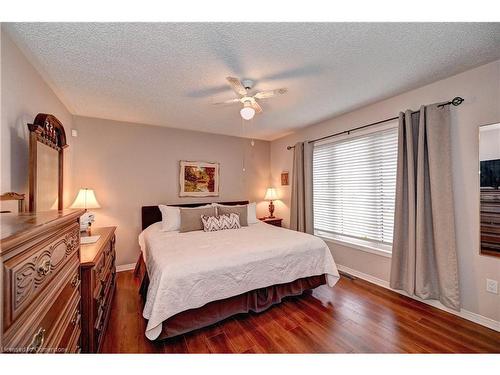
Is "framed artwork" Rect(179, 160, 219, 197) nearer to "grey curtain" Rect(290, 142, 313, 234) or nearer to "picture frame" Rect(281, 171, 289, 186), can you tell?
"picture frame" Rect(281, 171, 289, 186)

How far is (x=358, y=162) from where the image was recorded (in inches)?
114

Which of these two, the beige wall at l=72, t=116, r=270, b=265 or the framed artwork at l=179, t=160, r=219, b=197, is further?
the framed artwork at l=179, t=160, r=219, b=197

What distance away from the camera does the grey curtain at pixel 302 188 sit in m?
3.54

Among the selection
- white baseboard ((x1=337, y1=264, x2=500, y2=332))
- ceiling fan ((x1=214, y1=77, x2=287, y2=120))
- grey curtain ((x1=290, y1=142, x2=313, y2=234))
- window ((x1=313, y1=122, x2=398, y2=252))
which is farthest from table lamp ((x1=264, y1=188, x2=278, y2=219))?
ceiling fan ((x1=214, y1=77, x2=287, y2=120))

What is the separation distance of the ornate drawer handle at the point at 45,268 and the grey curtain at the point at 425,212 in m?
2.86

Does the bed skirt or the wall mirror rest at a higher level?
the wall mirror

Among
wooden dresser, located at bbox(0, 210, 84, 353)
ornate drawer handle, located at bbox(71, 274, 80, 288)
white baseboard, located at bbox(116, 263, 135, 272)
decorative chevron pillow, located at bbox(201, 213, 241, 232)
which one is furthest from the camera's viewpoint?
white baseboard, located at bbox(116, 263, 135, 272)

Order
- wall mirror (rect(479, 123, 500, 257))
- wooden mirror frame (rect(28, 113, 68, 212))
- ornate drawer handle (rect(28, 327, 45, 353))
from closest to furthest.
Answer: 1. ornate drawer handle (rect(28, 327, 45, 353))
2. wooden mirror frame (rect(28, 113, 68, 212))
3. wall mirror (rect(479, 123, 500, 257))

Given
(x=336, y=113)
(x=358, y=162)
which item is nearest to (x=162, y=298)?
(x=358, y=162)

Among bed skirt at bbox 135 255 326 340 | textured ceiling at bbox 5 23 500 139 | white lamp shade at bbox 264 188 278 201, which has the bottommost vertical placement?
bed skirt at bbox 135 255 326 340

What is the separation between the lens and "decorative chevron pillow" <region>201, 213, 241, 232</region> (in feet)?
9.50

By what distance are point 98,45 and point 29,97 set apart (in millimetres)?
774

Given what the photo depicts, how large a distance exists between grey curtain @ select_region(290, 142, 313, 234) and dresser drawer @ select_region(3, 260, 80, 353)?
10.2 ft

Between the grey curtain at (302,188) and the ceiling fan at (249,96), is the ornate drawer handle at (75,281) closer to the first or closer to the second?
the ceiling fan at (249,96)
